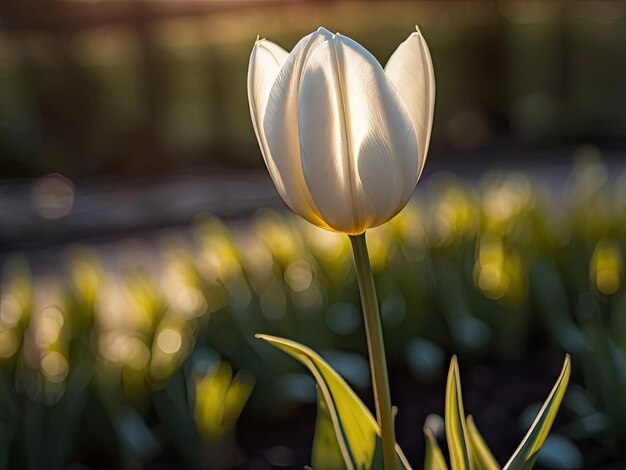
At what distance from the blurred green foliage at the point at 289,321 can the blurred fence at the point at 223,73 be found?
4.15 meters

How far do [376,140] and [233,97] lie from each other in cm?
599

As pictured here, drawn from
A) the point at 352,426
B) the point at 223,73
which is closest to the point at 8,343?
the point at 352,426

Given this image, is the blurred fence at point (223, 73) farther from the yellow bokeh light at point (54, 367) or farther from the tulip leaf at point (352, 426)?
the tulip leaf at point (352, 426)

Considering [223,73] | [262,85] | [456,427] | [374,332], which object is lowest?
[456,427]

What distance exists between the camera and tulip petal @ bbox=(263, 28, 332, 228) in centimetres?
102

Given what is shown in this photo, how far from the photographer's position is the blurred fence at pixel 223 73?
6.55 metres

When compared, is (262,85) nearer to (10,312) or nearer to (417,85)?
(417,85)

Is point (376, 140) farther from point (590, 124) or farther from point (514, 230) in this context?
point (590, 124)

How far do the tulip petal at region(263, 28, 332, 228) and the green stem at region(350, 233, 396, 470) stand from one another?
0.07 meters

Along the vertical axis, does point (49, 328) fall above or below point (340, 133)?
below

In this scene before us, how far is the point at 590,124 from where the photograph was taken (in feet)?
24.1

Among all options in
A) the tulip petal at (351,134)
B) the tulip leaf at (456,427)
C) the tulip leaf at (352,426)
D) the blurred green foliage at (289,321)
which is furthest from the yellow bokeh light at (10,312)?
the tulip petal at (351,134)

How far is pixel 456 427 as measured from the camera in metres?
1.26

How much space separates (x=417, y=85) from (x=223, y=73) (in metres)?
5.95
